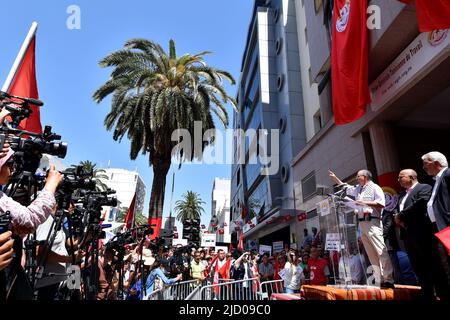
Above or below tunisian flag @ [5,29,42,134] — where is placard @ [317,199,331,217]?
below

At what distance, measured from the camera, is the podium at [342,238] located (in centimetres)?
410

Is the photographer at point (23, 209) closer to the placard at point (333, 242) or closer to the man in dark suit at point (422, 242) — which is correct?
the placard at point (333, 242)

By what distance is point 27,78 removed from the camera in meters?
5.73

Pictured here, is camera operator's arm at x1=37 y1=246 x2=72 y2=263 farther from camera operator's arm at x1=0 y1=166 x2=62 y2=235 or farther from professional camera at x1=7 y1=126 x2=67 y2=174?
camera operator's arm at x1=0 y1=166 x2=62 y2=235

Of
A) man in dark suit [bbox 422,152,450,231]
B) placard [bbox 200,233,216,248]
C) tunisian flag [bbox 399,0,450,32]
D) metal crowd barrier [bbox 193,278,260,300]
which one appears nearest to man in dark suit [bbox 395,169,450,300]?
man in dark suit [bbox 422,152,450,231]

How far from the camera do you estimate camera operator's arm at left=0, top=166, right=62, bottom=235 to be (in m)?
2.02

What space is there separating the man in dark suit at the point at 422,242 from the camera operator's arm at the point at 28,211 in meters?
4.23

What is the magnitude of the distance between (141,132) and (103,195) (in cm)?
848

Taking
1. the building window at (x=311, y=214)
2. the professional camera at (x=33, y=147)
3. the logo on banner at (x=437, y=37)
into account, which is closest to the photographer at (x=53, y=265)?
the professional camera at (x=33, y=147)

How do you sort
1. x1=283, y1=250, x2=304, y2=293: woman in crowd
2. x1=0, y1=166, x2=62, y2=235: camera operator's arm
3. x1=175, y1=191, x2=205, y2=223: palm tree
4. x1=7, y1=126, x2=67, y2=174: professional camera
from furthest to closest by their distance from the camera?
x1=175, y1=191, x2=205, y2=223: palm tree < x1=283, y1=250, x2=304, y2=293: woman in crowd < x1=7, y1=126, x2=67, y2=174: professional camera < x1=0, y1=166, x2=62, y2=235: camera operator's arm

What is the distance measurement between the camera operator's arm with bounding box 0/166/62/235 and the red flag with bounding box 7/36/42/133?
146 inches

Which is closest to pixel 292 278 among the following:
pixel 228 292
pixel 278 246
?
pixel 228 292
